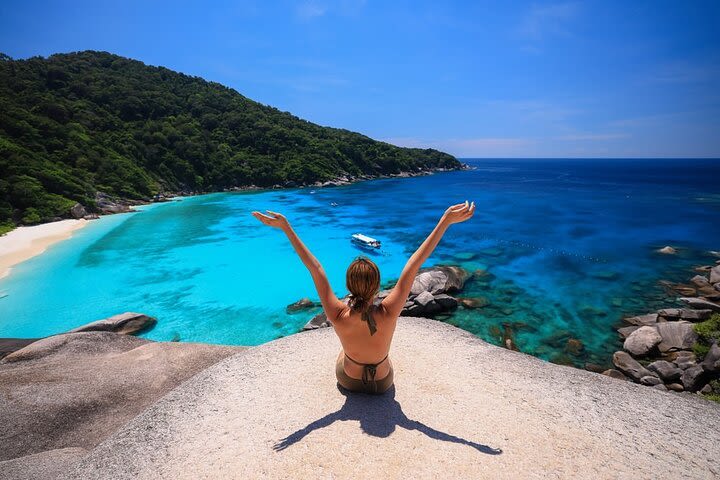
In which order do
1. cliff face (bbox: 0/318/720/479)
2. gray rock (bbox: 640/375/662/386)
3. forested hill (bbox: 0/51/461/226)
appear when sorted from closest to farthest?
cliff face (bbox: 0/318/720/479) < gray rock (bbox: 640/375/662/386) < forested hill (bbox: 0/51/461/226)

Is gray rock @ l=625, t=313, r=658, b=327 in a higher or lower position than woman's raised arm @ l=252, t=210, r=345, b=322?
lower

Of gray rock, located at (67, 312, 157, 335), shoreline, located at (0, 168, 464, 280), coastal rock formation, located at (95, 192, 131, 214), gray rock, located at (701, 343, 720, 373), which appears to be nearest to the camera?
gray rock, located at (701, 343, 720, 373)

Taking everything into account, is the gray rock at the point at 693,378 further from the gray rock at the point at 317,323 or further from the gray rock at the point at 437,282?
the gray rock at the point at 317,323

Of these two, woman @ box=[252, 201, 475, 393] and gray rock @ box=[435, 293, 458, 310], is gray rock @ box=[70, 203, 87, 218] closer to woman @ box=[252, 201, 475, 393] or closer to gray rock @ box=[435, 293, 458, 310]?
gray rock @ box=[435, 293, 458, 310]

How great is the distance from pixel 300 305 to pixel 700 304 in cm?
1928

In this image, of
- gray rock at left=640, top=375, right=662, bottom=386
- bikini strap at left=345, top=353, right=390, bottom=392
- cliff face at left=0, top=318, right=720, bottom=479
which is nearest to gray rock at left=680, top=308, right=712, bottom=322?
gray rock at left=640, top=375, right=662, bottom=386

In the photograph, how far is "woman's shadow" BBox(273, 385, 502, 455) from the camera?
4523mm

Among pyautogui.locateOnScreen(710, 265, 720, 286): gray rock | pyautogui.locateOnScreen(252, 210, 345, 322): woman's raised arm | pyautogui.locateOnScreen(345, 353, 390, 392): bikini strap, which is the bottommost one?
pyautogui.locateOnScreen(710, 265, 720, 286): gray rock

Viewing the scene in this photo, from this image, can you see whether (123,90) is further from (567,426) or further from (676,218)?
(676,218)

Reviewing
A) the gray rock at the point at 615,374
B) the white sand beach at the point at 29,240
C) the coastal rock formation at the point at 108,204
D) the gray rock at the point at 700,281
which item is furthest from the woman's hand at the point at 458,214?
the coastal rock formation at the point at 108,204

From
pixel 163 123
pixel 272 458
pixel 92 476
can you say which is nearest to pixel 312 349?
pixel 272 458

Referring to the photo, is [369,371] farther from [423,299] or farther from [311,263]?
[423,299]

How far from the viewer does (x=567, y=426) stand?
512 centimetres

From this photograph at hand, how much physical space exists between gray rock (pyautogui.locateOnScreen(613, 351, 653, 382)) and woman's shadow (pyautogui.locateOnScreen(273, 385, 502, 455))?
9.49 metres
